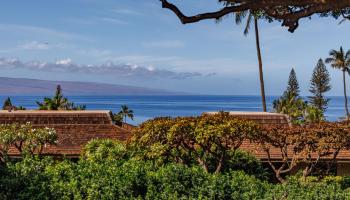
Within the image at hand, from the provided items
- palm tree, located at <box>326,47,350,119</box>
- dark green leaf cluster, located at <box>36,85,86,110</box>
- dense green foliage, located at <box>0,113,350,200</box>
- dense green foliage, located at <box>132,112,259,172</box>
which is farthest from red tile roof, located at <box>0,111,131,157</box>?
palm tree, located at <box>326,47,350,119</box>

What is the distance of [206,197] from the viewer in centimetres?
1477

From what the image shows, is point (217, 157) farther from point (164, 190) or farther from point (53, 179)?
point (53, 179)

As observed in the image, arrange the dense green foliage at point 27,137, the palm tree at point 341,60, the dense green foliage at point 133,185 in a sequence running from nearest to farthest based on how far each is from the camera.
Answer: the dense green foliage at point 133,185
the dense green foliage at point 27,137
the palm tree at point 341,60

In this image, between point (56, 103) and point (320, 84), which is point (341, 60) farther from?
point (56, 103)

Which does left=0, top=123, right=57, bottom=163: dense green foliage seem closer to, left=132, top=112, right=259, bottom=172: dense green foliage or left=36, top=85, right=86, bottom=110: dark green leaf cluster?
left=132, top=112, right=259, bottom=172: dense green foliage

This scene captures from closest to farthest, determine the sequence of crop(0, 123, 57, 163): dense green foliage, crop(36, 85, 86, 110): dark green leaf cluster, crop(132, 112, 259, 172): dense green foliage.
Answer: crop(132, 112, 259, 172): dense green foliage
crop(0, 123, 57, 163): dense green foliage
crop(36, 85, 86, 110): dark green leaf cluster

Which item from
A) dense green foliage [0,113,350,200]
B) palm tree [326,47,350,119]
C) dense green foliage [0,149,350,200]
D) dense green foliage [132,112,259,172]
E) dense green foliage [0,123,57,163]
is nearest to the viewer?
dense green foliage [0,149,350,200]

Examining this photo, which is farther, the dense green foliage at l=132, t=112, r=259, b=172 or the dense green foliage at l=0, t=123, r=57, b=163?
the dense green foliage at l=0, t=123, r=57, b=163

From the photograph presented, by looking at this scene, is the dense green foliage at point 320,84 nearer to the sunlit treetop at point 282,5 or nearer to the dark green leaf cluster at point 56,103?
the dark green leaf cluster at point 56,103

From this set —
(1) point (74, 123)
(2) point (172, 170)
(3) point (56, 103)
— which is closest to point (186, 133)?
(2) point (172, 170)

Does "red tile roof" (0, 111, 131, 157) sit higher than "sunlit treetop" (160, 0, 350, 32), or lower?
lower

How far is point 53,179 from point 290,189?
6139 millimetres

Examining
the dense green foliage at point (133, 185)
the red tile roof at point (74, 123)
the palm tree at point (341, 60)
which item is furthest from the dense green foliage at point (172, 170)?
the palm tree at point (341, 60)

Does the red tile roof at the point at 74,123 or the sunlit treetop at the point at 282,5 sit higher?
the sunlit treetop at the point at 282,5
